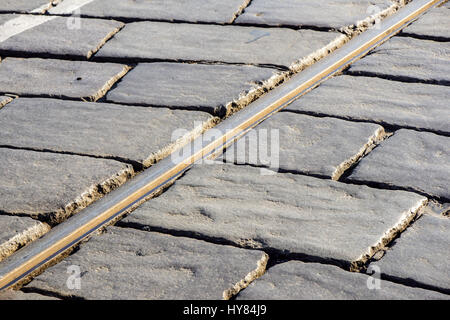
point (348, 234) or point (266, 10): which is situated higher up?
point (266, 10)

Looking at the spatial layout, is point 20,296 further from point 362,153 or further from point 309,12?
point 309,12

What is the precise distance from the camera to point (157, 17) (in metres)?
4.11

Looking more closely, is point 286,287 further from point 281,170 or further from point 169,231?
point 281,170

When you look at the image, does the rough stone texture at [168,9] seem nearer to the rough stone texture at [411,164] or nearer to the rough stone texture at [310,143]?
the rough stone texture at [310,143]

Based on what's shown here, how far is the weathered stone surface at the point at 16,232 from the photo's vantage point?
232cm

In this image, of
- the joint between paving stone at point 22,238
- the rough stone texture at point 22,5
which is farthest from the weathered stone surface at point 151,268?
the rough stone texture at point 22,5

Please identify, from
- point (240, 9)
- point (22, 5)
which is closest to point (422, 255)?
point (240, 9)

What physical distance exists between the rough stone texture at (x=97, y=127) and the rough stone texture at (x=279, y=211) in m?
0.28

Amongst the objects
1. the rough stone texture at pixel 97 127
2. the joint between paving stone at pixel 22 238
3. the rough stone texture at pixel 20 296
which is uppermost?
the rough stone texture at pixel 97 127

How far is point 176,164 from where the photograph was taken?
2.73 m

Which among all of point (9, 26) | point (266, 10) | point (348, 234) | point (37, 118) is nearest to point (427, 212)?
point (348, 234)

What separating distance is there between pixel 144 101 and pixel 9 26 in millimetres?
1352

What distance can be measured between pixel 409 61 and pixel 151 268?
5.97 feet
